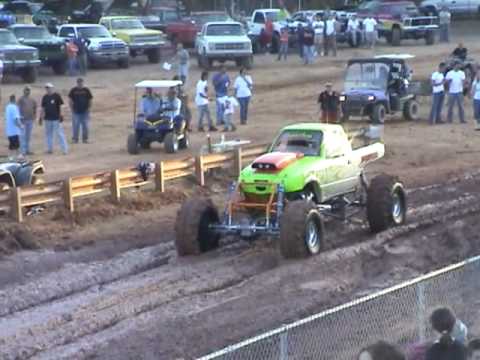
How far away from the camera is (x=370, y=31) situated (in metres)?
52.2

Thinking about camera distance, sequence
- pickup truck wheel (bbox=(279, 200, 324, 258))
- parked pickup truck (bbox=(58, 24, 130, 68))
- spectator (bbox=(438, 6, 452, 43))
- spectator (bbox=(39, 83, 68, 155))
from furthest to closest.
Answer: spectator (bbox=(438, 6, 452, 43))
parked pickup truck (bbox=(58, 24, 130, 68))
spectator (bbox=(39, 83, 68, 155))
pickup truck wheel (bbox=(279, 200, 324, 258))

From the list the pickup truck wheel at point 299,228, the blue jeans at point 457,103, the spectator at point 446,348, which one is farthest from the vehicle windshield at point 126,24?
the spectator at point 446,348

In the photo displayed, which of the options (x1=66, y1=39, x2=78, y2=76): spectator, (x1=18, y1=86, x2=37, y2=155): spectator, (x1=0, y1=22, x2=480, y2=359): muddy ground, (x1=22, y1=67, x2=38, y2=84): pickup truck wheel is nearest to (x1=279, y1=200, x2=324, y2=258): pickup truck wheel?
(x1=0, y1=22, x2=480, y2=359): muddy ground

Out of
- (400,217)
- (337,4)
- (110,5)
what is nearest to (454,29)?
(337,4)

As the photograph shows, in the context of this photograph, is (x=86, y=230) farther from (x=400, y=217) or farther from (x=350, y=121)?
(x=350, y=121)

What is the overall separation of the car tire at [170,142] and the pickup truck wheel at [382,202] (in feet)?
29.9

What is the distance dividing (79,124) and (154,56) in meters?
18.1

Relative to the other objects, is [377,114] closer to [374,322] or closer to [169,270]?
[169,270]

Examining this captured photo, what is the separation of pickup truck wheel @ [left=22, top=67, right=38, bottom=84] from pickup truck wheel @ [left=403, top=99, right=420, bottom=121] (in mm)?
13224

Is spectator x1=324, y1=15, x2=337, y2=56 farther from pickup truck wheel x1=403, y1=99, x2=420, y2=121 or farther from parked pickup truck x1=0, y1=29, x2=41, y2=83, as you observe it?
pickup truck wheel x1=403, y1=99, x2=420, y2=121

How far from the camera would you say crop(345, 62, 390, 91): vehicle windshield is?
32.9 metres

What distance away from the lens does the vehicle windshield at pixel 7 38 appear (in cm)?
4078

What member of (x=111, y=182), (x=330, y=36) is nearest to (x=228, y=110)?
(x=111, y=182)

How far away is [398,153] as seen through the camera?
29.1m
